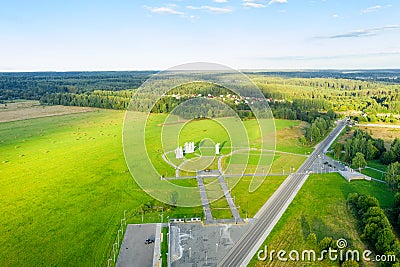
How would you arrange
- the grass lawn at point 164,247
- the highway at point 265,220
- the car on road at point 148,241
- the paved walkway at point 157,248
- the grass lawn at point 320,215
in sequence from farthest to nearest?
the grass lawn at point 320,215 < the car on road at point 148,241 < the highway at point 265,220 < the grass lawn at point 164,247 < the paved walkway at point 157,248

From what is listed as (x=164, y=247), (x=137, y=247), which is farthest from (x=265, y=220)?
(x=137, y=247)

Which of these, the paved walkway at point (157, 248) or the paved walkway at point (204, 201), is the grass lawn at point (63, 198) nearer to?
the paved walkway at point (204, 201)

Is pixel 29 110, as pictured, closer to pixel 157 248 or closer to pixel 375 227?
pixel 157 248

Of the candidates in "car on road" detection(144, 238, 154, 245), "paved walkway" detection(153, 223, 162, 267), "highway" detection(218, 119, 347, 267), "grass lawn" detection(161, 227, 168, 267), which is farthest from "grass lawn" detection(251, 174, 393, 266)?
"car on road" detection(144, 238, 154, 245)

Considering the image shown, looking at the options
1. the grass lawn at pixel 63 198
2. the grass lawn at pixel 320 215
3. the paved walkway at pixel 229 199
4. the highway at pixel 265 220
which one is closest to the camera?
the highway at pixel 265 220

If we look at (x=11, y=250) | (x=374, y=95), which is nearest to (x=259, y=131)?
(x=11, y=250)

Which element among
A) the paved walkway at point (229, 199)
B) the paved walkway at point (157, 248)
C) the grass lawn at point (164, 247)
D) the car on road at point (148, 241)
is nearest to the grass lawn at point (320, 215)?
the paved walkway at point (229, 199)

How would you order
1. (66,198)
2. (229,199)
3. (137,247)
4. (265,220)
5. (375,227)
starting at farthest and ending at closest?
(66,198) → (229,199) → (265,220) → (375,227) → (137,247)

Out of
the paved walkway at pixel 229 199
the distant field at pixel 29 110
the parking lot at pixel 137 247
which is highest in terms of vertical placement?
the distant field at pixel 29 110
